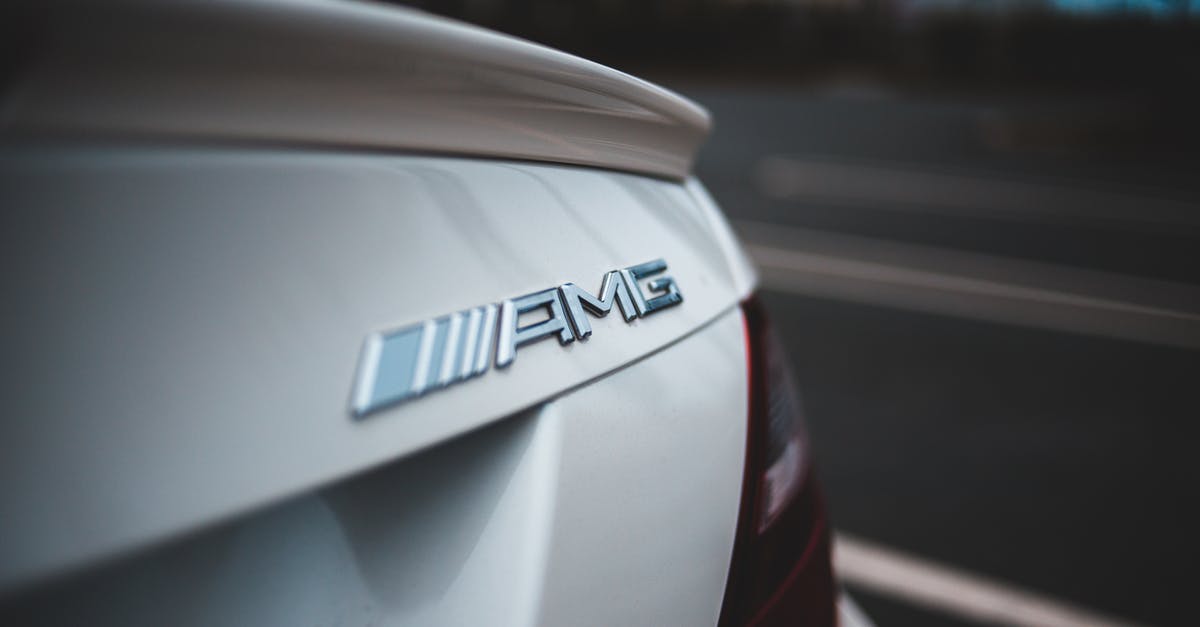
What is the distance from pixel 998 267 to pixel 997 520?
3.99m

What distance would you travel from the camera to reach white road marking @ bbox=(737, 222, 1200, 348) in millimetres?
5348

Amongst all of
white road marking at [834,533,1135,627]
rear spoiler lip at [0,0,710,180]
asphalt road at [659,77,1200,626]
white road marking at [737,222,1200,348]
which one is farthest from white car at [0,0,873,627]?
white road marking at [737,222,1200,348]

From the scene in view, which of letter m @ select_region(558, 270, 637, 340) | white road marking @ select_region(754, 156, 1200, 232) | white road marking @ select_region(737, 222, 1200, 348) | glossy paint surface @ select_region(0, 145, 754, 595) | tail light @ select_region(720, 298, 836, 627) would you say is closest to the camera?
glossy paint surface @ select_region(0, 145, 754, 595)

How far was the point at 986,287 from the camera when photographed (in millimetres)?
6047

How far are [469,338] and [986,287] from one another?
5996mm

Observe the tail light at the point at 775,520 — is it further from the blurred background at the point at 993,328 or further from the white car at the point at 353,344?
the blurred background at the point at 993,328

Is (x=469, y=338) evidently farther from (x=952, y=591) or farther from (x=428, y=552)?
(x=952, y=591)

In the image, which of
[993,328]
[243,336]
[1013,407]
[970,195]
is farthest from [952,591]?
[970,195]

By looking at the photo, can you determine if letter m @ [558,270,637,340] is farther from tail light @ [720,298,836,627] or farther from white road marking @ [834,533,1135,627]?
white road marking @ [834,533,1135,627]

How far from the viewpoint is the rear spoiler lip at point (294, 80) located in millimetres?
488

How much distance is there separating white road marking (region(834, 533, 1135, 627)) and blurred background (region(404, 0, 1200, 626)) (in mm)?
12

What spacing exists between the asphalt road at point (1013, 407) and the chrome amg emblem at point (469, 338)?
82.4 inches

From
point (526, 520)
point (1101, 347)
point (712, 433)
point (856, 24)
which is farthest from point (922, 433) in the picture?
point (856, 24)

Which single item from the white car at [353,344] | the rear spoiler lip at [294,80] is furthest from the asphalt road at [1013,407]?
the rear spoiler lip at [294,80]
